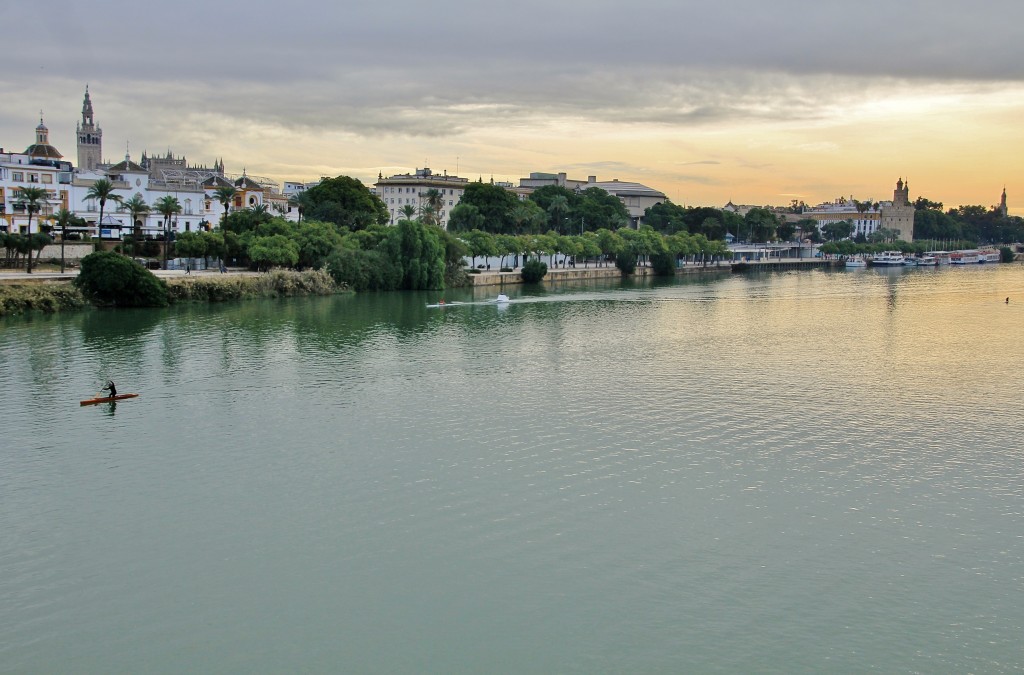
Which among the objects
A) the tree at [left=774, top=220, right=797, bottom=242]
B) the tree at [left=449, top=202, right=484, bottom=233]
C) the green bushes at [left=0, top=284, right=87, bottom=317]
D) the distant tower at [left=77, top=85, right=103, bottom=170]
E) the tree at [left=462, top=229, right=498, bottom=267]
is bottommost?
the green bushes at [left=0, top=284, right=87, bottom=317]

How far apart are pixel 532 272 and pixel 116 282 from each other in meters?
44.0

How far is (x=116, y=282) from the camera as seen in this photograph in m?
52.0

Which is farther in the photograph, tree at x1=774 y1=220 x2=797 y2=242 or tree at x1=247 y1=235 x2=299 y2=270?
tree at x1=774 y1=220 x2=797 y2=242

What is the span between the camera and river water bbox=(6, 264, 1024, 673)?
1371 cm

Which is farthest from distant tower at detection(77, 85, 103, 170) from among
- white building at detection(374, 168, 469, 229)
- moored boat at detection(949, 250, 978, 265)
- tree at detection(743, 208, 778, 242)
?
moored boat at detection(949, 250, 978, 265)

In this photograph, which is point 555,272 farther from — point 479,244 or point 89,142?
point 89,142

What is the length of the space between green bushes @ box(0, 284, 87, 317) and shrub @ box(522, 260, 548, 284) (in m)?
44.8

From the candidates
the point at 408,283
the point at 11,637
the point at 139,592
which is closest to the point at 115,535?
the point at 139,592

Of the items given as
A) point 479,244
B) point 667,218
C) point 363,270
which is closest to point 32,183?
point 363,270

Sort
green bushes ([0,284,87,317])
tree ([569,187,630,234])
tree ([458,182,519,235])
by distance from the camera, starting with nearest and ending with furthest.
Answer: green bushes ([0,284,87,317]), tree ([458,182,519,235]), tree ([569,187,630,234])

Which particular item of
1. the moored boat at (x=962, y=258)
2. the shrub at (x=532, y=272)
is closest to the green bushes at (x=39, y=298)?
the shrub at (x=532, y=272)

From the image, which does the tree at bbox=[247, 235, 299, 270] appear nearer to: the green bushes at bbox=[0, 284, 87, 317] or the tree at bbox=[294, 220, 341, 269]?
the tree at bbox=[294, 220, 341, 269]

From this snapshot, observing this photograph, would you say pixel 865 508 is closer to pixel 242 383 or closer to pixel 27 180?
pixel 242 383

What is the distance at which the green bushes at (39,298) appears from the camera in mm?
48591
